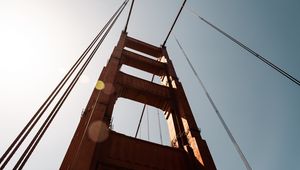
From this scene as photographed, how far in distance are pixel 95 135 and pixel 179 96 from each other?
11.2ft

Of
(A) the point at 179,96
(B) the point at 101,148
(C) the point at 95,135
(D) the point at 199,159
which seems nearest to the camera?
(C) the point at 95,135

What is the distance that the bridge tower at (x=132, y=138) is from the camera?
4.00m

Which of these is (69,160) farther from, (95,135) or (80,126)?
(80,126)

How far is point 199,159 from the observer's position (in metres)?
4.70

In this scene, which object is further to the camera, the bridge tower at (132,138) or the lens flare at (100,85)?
the lens flare at (100,85)

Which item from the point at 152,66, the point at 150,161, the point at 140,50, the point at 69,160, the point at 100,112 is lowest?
the point at 69,160

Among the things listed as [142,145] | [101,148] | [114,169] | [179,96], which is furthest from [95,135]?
[179,96]

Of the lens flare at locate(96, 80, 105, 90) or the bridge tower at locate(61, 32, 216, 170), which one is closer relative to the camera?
the bridge tower at locate(61, 32, 216, 170)

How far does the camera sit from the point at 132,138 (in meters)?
5.01

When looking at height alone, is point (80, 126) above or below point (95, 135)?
above

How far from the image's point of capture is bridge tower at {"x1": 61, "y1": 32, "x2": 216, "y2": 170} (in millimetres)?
4004

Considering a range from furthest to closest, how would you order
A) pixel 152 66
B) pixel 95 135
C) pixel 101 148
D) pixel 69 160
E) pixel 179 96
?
pixel 152 66, pixel 179 96, pixel 101 148, pixel 95 135, pixel 69 160

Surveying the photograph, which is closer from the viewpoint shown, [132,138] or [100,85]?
[132,138]

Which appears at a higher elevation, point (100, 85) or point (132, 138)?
point (100, 85)
